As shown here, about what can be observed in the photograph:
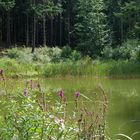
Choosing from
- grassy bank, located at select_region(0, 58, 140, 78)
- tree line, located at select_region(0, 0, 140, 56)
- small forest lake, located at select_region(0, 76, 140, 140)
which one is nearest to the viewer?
small forest lake, located at select_region(0, 76, 140, 140)

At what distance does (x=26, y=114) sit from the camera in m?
3.86

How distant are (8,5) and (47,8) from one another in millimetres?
3301

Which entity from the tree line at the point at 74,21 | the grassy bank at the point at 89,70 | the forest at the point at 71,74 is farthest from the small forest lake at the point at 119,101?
the tree line at the point at 74,21

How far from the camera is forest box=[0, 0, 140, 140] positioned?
13.1 ft

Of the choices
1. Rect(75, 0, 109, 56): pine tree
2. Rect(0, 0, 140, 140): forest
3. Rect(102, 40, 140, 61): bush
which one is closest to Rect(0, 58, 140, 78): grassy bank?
Rect(0, 0, 140, 140): forest

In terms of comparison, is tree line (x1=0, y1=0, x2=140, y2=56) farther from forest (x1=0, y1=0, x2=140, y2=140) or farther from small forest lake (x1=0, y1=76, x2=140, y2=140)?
small forest lake (x1=0, y1=76, x2=140, y2=140)

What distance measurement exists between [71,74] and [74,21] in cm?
2074

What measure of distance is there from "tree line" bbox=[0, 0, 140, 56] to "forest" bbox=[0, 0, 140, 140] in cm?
8

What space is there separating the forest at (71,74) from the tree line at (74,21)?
0.26ft

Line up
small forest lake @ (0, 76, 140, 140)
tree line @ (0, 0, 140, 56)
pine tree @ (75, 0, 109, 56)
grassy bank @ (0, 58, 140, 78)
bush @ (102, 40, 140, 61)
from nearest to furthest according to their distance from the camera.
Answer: small forest lake @ (0, 76, 140, 140), grassy bank @ (0, 58, 140, 78), bush @ (102, 40, 140, 61), pine tree @ (75, 0, 109, 56), tree line @ (0, 0, 140, 56)

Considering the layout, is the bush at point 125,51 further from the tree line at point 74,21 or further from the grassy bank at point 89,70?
the grassy bank at point 89,70

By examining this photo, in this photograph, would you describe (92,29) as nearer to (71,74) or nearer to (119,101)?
(71,74)

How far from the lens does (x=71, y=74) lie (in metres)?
24.4

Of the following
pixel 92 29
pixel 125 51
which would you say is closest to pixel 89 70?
pixel 125 51
